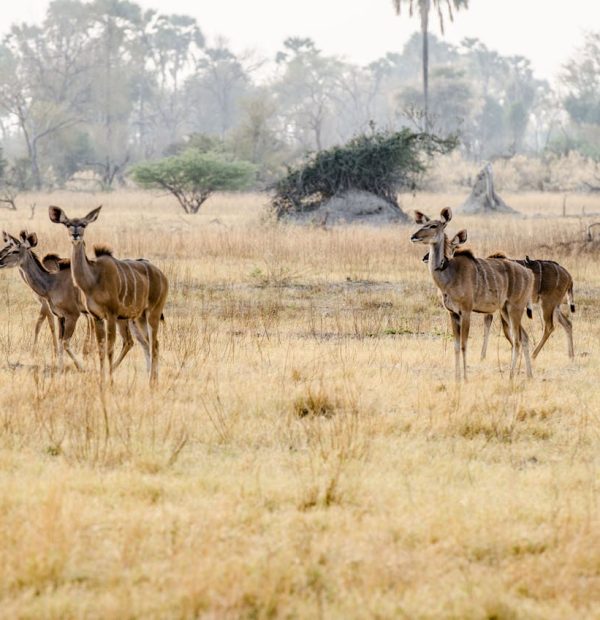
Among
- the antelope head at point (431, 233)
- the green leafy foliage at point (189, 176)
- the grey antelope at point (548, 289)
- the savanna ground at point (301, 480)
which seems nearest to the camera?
the savanna ground at point (301, 480)

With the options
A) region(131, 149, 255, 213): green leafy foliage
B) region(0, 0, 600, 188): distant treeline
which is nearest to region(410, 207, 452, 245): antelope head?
region(131, 149, 255, 213): green leafy foliage

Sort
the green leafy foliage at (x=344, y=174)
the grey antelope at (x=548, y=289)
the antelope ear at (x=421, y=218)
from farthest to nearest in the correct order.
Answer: the green leafy foliage at (x=344, y=174) < the grey antelope at (x=548, y=289) < the antelope ear at (x=421, y=218)

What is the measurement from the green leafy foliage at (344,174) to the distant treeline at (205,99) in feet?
58.5

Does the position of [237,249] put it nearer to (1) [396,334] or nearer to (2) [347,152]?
(1) [396,334]

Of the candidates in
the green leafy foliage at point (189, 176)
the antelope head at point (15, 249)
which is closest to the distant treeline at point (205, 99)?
the green leafy foliage at point (189, 176)

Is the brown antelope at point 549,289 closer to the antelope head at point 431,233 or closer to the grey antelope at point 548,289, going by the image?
the grey antelope at point 548,289

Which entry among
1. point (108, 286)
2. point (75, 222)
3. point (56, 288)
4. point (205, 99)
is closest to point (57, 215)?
point (75, 222)

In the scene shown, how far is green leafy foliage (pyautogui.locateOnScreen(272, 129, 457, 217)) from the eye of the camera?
2745 centimetres

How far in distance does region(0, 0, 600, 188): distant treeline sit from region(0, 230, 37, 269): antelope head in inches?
1385

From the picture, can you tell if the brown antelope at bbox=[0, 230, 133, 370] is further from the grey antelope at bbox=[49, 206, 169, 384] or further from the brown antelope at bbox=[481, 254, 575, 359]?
the brown antelope at bbox=[481, 254, 575, 359]

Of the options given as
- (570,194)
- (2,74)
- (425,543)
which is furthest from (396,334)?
(2,74)

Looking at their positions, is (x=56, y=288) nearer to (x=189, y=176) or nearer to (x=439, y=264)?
(x=439, y=264)

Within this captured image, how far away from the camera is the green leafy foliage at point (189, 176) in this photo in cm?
3425

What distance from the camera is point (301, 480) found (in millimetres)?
5848
